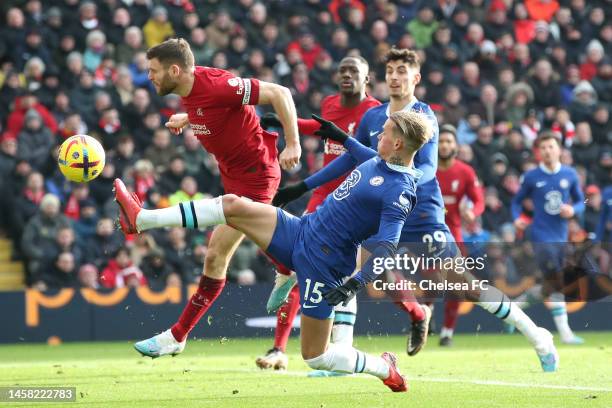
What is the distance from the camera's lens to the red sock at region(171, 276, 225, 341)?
951 centimetres

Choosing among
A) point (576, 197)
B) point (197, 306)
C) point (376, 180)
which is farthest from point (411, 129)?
point (576, 197)

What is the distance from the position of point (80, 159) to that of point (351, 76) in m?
2.97

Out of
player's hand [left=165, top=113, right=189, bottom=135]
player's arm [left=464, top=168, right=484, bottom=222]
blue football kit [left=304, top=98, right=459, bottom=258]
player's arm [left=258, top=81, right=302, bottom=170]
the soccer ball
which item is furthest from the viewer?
player's arm [left=464, top=168, right=484, bottom=222]

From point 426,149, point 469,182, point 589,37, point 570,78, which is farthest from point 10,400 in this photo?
point 589,37

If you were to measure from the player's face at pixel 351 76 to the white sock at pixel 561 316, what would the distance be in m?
4.94

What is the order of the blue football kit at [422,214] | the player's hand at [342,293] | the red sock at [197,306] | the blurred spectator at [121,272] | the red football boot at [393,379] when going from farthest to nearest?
1. the blurred spectator at [121,272]
2. the blue football kit at [422,214]
3. the red sock at [197,306]
4. the red football boot at [393,379]
5. the player's hand at [342,293]

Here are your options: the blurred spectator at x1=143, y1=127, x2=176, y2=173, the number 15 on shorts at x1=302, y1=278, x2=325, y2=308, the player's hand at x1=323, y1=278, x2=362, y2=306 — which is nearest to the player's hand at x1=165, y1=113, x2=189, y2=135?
the number 15 on shorts at x1=302, y1=278, x2=325, y2=308

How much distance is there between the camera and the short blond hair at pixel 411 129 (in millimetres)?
7777

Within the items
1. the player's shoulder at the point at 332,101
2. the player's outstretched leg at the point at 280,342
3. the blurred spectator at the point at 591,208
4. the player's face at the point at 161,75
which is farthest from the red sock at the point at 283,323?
the blurred spectator at the point at 591,208

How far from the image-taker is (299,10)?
19391 millimetres

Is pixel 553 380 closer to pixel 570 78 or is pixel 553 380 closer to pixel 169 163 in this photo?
pixel 169 163

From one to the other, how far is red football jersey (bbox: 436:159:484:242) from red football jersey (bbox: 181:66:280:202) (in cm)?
445

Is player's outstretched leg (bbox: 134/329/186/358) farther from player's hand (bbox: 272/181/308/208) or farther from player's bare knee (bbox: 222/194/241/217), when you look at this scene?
player's bare knee (bbox: 222/194/241/217)

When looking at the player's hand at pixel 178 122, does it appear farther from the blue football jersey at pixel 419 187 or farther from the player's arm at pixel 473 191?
the player's arm at pixel 473 191
